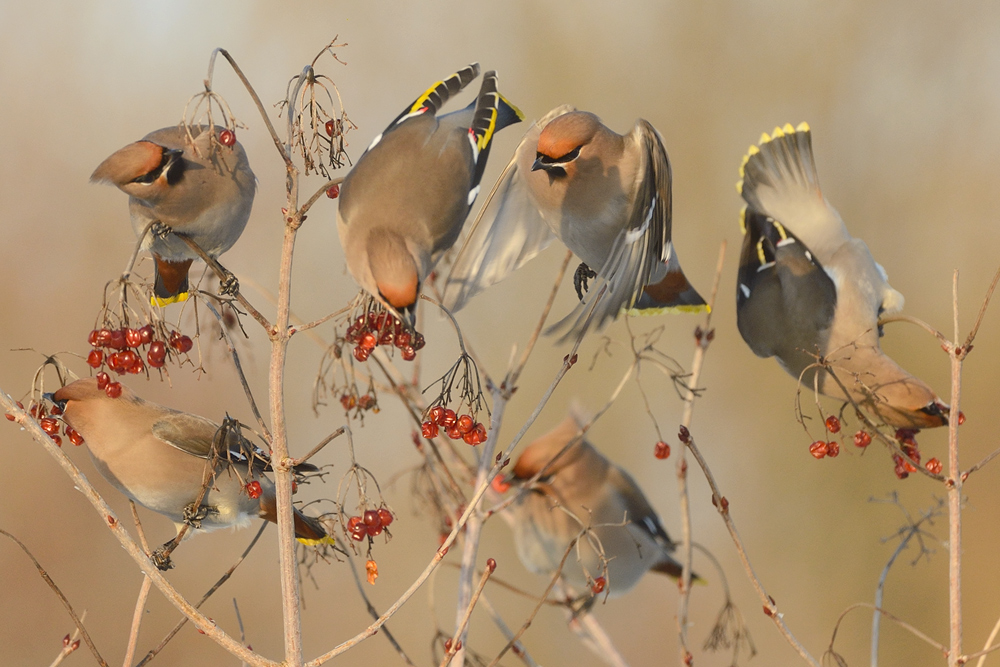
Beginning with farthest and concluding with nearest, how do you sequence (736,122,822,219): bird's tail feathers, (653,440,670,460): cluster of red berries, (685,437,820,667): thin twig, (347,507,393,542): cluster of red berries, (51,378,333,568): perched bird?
1. (736,122,822,219): bird's tail feathers
2. (653,440,670,460): cluster of red berries
3. (51,378,333,568): perched bird
4. (347,507,393,542): cluster of red berries
5. (685,437,820,667): thin twig

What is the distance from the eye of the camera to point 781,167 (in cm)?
352

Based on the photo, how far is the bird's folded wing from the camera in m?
2.83

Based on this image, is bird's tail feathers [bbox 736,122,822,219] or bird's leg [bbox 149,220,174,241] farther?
bird's tail feathers [bbox 736,122,822,219]

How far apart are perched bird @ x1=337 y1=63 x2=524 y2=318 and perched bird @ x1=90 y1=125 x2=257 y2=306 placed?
26 cm

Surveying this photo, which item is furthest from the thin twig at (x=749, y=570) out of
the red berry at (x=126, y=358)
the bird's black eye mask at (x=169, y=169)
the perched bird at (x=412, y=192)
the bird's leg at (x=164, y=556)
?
the bird's black eye mask at (x=169, y=169)

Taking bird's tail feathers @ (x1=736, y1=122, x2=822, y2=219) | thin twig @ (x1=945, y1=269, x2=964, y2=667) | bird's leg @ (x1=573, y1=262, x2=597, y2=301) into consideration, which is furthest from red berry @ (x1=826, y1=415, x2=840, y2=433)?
bird's tail feathers @ (x1=736, y1=122, x2=822, y2=219)

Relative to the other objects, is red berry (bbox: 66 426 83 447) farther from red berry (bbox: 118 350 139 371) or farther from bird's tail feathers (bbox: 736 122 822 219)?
bird's tail feathers (bbox: 736 122 822 219)

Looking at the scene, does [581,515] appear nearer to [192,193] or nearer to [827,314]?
[827,314]

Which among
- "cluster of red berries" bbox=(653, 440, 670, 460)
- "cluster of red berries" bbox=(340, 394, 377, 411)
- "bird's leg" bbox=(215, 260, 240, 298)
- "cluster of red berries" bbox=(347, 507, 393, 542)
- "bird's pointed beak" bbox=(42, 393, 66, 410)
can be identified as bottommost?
"cluster of red berries" bbox=(347, 507, 393, 542)

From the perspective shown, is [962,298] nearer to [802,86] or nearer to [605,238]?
[802,86]

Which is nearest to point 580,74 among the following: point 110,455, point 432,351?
point 432,351

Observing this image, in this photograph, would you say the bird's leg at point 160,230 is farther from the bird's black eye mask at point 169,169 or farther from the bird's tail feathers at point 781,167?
the bird's tail feathers at point 781,167

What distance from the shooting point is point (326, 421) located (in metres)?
7.13

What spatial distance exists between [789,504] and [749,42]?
4288 mm
